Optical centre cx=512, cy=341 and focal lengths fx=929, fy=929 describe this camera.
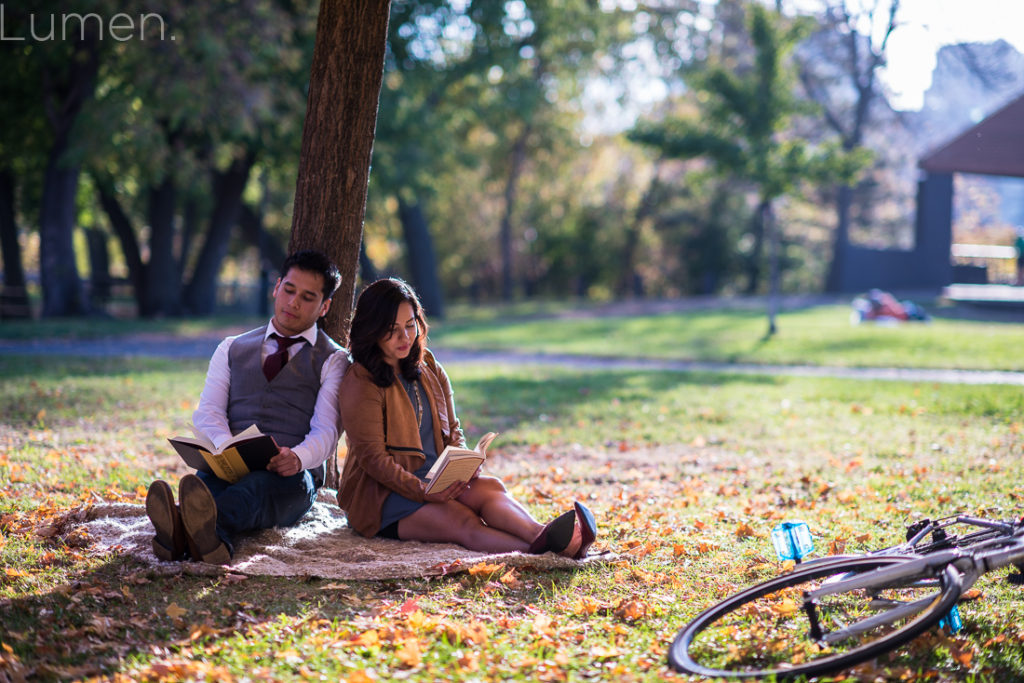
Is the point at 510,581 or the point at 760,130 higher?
the point at 760,130

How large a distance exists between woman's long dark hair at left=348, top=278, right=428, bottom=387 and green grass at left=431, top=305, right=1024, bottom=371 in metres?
10.9

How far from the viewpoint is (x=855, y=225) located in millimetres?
42375

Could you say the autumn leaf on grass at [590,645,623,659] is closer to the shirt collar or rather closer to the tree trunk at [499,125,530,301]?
the shirt collar

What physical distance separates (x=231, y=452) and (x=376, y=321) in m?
0.97

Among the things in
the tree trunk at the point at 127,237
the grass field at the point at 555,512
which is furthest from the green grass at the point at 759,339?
the tree trunk at the point at 127,237

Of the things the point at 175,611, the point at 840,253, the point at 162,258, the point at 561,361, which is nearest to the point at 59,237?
the point at 162,258

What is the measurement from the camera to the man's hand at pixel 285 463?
473cm

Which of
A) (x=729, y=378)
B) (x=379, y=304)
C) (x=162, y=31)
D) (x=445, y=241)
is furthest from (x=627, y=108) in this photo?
(x=379, y=304)

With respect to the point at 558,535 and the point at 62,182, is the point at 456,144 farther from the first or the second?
the point at 558,535

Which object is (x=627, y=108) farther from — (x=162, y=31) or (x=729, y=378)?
(x=729, y=378)

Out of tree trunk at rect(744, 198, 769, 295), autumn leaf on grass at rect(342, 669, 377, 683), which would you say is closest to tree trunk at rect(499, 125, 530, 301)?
tree trunk at rect(744, 198, 769, 295)

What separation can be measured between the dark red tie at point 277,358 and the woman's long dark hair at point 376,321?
42cm

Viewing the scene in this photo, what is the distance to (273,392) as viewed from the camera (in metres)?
5.03

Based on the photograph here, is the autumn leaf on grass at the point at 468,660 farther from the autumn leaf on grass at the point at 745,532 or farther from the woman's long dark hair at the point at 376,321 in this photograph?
the autumn leaf on grass at the point at 745,532
